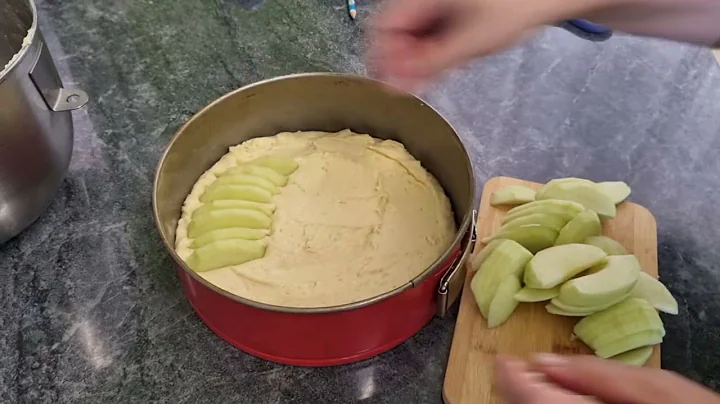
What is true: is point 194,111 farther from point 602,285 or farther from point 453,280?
point 602,285

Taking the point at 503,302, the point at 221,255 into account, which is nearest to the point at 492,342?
the point at 503,302

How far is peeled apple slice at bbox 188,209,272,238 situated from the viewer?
41.0 inches

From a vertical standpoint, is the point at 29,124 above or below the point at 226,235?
above

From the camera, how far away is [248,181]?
1.11 m

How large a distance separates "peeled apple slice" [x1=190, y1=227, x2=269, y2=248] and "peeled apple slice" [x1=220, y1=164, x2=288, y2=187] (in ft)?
0.41

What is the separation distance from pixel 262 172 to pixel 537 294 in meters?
0.48

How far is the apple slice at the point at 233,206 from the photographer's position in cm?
107

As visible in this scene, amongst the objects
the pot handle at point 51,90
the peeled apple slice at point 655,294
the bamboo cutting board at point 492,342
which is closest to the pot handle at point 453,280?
the bamboo cutting board at point 492,342

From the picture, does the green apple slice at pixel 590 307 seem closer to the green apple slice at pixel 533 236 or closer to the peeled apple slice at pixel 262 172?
the green apple slice at pixel 533 236

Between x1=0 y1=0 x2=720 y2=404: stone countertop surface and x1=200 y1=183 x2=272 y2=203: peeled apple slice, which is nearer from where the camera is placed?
x1=0 y1=0 x2=720 y2=404: stone countertop surface

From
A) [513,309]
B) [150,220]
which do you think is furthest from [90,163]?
[513,309]

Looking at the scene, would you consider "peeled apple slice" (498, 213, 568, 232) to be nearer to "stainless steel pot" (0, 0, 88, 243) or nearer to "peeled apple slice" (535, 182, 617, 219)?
"peeled apple slice" (535, 182, 617, 219)

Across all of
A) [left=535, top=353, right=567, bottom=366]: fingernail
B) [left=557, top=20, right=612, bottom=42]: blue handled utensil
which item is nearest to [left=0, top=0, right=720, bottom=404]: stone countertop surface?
[left=557, top=20, right=612, bottom=42]: blue handled utensil

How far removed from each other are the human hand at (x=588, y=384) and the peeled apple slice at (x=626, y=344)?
259mm
